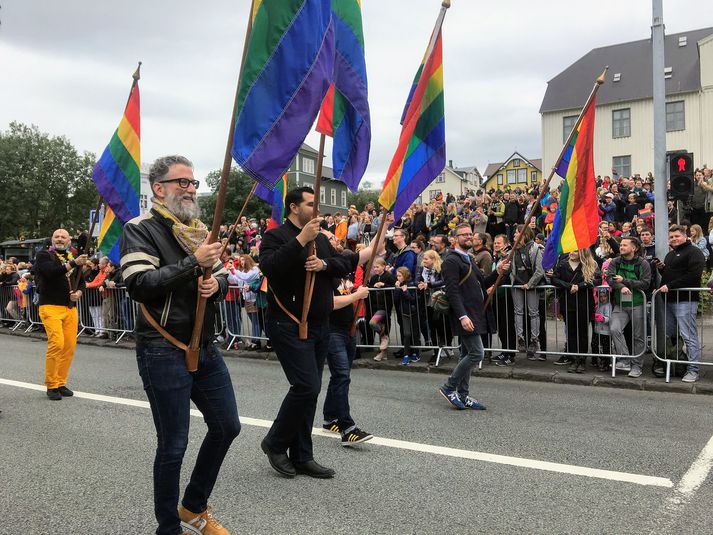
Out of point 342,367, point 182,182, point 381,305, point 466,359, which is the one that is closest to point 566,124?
point 381,305

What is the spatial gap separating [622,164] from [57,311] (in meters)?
39.0

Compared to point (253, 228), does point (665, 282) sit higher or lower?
lower

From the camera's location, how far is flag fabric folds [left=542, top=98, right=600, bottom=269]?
7.57 meters

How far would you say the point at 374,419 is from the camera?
6.10m

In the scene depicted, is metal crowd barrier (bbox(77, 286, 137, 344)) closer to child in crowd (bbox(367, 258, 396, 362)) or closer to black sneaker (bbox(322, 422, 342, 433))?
child in crowd (bbox(367, 258, 396, 362))

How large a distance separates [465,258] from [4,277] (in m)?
14.8

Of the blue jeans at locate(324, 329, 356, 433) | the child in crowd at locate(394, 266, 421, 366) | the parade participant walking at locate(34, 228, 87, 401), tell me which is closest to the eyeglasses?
the blue jeans at locate(324, 329, 356, 433)

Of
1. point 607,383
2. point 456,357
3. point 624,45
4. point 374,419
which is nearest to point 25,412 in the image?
point 374,419

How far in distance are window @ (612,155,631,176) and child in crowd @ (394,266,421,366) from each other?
33761mm

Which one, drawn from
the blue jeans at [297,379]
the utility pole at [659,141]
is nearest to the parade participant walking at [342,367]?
the blue jeans at [297,379]

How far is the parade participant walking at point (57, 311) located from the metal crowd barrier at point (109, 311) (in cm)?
549

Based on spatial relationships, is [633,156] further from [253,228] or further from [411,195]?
[411,195]

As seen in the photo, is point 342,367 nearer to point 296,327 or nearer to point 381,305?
point 296,327

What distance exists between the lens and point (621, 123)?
39.8 m
